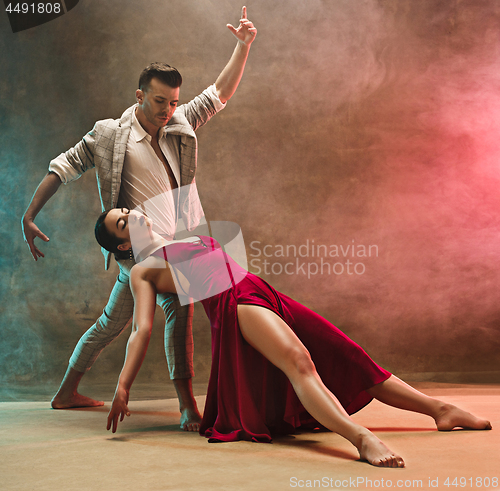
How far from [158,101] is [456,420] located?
1.78 meters

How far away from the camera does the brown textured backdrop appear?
15.0ft

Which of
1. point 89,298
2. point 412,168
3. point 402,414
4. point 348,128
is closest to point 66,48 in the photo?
point 89,298

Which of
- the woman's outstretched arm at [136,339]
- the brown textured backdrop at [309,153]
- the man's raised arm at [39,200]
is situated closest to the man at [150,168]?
the man's raised arm at [39,200]

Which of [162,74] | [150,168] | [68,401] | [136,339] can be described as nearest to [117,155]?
[150,168]

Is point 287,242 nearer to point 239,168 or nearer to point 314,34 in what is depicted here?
point 239,168

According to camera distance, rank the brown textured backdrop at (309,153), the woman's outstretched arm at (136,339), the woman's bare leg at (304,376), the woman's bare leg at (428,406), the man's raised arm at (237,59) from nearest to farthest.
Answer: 1. the woman's bare leg at (304,376)
2. the woman's outstretched arm at (136,339)
3. the woman's bare leg at (428,406)
4. the man's raised arm at (237,59)
5. the brown textured backdrop at (309,153)

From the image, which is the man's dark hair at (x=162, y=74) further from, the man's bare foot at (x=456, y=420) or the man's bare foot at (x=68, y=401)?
the man's bare foot at (x=456, y=420)

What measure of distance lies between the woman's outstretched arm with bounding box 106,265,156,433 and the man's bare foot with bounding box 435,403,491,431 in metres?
1.10

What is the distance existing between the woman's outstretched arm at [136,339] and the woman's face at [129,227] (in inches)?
6.0

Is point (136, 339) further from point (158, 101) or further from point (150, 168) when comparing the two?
point (158, 101)

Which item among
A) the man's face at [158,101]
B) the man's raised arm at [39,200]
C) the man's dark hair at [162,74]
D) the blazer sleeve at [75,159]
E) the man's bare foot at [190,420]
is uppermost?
the man's dark hair at [162,74]

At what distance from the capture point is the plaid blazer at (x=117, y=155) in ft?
8.30

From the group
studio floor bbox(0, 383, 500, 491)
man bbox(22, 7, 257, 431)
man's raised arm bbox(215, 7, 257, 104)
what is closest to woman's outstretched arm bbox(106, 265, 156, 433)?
studio floor bbox(0, 383, 500, 491)

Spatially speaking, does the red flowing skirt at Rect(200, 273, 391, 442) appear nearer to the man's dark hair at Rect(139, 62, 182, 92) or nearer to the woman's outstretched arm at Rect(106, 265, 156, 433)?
the woman's outstretched arm at Rect(106, 265, 156, 433)
